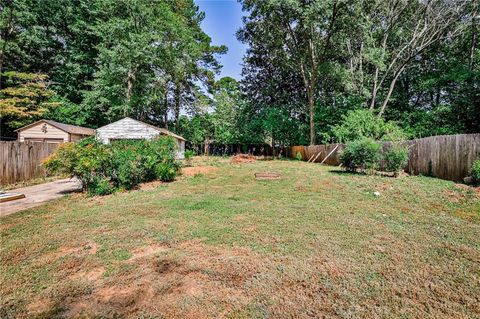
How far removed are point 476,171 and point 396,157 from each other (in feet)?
7.93

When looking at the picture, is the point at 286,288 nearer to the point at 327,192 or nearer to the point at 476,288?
the point at 476,288

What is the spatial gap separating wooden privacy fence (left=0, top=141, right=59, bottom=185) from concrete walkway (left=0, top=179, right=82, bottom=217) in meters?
0.98

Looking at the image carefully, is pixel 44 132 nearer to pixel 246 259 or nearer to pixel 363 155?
pixel 246 259

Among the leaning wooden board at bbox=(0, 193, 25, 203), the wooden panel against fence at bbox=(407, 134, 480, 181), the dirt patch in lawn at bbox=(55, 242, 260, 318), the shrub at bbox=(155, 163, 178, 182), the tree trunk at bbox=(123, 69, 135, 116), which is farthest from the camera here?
the tree trunk at bbox=(123, 69, 135, 116)

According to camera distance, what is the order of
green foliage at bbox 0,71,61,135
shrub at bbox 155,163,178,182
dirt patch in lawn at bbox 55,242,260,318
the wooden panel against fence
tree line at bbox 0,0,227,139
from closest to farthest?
dirt patch in lawn at bbox 55,242,260,318
the wooden panel against fence
shrub at bbox 155,163,178,182
green foliage at bbox 0,71,61,135
tree line at bbox 0,0,227,139

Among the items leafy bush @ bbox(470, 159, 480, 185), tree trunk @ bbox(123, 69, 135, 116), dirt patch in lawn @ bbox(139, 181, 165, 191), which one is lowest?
dirt patch in lawn @ bbox(139, 181, 165, 191)

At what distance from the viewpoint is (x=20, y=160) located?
30.3 ft

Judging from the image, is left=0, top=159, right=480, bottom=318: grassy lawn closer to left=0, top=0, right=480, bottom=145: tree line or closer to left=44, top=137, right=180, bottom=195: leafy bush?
left=44, top=137, right=180, bottom=195: leafy bush

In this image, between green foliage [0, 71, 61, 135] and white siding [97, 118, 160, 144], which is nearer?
white siding [97, 118, 160, 144]


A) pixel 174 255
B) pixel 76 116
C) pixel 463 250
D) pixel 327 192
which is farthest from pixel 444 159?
pixel 76 116

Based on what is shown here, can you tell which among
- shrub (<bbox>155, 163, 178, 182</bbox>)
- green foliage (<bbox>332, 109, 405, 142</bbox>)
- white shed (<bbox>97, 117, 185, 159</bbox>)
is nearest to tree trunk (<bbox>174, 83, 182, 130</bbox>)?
white shed (<bbox>97, 117, 185, 159</bbox>)

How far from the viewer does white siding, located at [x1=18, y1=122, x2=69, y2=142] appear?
16000 mm

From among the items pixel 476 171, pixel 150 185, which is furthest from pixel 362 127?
pixel 150 185

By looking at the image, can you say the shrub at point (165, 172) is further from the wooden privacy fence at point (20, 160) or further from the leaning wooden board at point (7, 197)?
the wooden privacy fence at point (20, 160)
